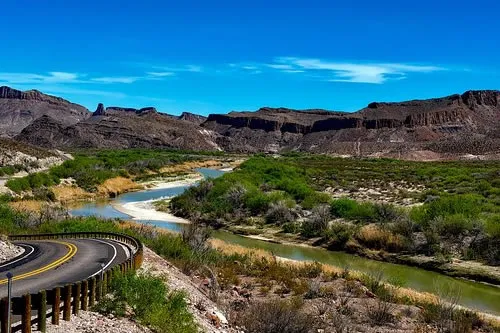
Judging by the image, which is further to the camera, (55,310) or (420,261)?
(420,261)

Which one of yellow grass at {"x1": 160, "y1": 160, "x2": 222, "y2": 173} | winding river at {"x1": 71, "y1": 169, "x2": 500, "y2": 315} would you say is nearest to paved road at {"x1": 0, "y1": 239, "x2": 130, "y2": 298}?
winding river at {"x1": 71, "y1": 169, "x2": 500, "y2": 315}

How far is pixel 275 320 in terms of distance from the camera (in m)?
14.4

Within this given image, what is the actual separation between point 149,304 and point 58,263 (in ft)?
19.0

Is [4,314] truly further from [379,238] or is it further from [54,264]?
[379,238]

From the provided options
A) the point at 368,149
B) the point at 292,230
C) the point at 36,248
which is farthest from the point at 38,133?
the point at 36,248

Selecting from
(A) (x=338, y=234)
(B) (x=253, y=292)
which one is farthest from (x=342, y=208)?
(B) (x=253, y=292)

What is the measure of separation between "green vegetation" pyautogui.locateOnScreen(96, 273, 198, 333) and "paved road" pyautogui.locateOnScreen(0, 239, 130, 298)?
1.61 metres

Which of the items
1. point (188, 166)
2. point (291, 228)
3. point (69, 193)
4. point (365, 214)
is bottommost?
point (69, 193)

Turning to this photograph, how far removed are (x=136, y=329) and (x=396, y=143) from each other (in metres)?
166

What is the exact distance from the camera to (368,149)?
174m

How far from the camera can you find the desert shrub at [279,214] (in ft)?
134

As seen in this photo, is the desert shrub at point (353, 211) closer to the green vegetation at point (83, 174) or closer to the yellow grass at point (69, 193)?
the yellow grass at point (69, 193)

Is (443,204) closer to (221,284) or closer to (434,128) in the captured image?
(221,284)

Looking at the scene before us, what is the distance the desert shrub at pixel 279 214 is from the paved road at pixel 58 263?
19.0 meters
